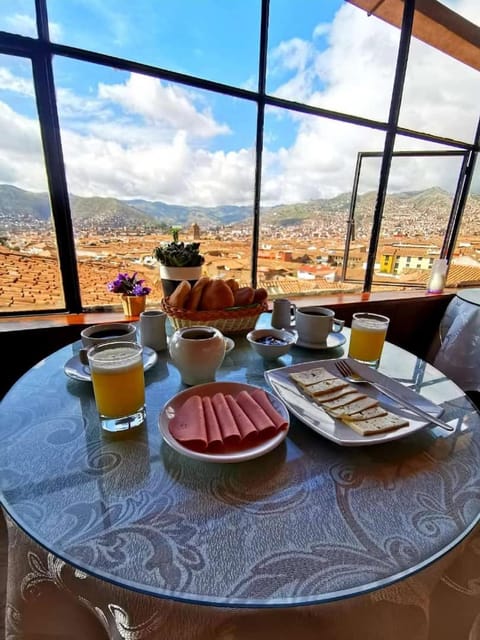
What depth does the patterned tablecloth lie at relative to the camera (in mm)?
360

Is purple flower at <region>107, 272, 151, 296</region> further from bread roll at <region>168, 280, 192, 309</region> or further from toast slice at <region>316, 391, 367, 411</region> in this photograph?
toast slice at <region>316, 391, 367, 411</region>

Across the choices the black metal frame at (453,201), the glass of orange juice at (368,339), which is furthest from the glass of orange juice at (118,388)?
the black metal frame at (453,201)

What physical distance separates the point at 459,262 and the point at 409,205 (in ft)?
3.03

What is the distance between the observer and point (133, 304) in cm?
175

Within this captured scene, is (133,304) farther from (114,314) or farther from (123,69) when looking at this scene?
(123,69)

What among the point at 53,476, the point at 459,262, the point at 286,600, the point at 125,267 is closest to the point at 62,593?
the point at 53,476

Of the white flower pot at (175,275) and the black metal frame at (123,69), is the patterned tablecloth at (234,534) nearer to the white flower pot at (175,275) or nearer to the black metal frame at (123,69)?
the white flower pot at (175,275)

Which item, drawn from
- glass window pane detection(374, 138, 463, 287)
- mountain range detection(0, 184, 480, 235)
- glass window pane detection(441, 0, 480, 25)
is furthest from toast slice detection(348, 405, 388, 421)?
glass window pane detection(441, 0, 480, 25)

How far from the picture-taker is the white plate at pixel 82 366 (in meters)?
0.79

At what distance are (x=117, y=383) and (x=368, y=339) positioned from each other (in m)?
0.69

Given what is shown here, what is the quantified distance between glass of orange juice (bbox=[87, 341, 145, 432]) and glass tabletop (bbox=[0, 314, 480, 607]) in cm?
4

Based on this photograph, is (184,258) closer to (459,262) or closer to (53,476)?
(53,476)

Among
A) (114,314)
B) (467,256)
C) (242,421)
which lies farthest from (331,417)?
(467,256)

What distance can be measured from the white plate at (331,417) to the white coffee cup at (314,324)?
0.19 meters
